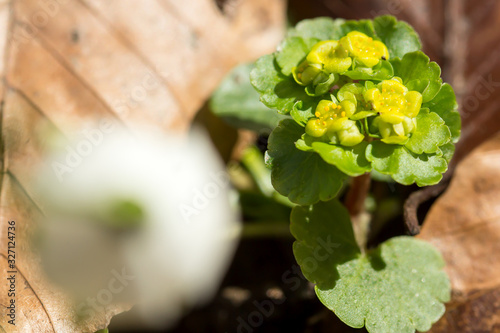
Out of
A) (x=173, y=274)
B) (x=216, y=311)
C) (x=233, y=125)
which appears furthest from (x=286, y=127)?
(x=216, y=311)

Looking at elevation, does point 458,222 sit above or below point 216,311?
Answer: below

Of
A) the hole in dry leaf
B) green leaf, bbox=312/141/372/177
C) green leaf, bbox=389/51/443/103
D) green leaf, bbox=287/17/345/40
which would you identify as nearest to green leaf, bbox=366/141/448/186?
green leaf, bbox=312/141/372/177

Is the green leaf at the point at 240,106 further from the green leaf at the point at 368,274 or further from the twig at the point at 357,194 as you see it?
the green leaf at the point at 368,274

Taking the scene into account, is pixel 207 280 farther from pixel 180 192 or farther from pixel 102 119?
pixel 102 119

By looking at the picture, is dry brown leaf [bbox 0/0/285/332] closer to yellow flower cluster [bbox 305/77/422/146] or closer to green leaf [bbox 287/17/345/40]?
green leaf [bbox 287/17/345/40]

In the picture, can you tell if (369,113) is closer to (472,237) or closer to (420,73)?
(420,73)

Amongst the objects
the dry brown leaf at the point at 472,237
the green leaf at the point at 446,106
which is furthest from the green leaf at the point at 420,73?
the dry brown leaf at the point at 472,237
